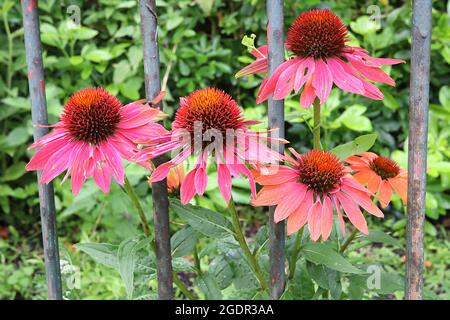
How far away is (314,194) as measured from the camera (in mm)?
868

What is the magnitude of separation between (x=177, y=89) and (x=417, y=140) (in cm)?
166

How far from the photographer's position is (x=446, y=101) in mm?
2182

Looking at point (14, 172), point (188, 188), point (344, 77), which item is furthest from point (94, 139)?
point (14, 172)

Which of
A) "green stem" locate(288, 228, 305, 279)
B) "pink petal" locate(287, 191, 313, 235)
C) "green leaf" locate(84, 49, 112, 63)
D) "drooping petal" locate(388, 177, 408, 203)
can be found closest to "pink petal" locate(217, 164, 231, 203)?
"pink petal" locate(287, 191, 313, 235)

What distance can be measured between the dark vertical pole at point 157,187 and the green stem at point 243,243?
105mm

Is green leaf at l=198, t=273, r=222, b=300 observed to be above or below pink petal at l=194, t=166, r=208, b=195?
below

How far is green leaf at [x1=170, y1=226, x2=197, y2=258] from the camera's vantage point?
38.6 inches

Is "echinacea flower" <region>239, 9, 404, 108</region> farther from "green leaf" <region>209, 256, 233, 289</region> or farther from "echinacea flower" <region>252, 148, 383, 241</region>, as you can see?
"green leaf" <region>209, 256, 233, 289</region>

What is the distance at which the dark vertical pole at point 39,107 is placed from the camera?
88cm

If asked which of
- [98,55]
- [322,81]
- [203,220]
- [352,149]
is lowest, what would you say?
[203,220]

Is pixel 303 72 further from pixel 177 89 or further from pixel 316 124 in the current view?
pixel 177 89

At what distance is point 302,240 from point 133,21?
153cm

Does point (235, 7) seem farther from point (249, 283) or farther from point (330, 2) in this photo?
point (249, 283)
